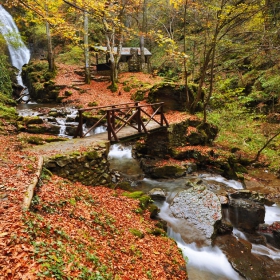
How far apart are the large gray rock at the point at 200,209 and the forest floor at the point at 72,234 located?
4.75ft

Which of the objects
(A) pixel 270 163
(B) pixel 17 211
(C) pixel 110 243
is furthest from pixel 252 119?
(B) pixel 17 211

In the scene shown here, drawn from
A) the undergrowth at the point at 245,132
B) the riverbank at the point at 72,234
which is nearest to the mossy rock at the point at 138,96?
the undergrowth at the point at 245,132

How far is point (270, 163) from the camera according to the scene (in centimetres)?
1262

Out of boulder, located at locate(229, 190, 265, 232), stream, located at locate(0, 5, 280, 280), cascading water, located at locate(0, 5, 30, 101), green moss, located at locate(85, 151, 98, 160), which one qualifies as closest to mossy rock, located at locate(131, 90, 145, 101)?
stream, located at locate(0, 5, 280, 280)

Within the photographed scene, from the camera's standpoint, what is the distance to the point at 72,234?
4.21 meters

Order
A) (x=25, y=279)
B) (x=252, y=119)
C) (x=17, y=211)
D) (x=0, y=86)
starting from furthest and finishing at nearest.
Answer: (x=252, y=119)
(x=0, y=86)
(x=17, y=211)
(x=25, y=279)

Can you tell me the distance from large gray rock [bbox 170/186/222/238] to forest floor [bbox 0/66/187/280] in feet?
4.75

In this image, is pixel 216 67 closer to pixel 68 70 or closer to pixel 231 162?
pixel 231 162

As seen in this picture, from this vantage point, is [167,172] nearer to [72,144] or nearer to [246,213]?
[246,213]

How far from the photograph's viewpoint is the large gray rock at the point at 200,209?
729 centimetres

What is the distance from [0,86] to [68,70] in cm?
845

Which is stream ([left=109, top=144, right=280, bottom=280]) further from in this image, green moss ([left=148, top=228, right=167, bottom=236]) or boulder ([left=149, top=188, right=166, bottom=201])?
green moss ([left=148, top=228, right=167, bottom=236])

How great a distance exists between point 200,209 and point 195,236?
1.08 meters

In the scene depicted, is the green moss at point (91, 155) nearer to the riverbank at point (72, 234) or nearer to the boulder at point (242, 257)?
the riverbank at point (72, 234)
